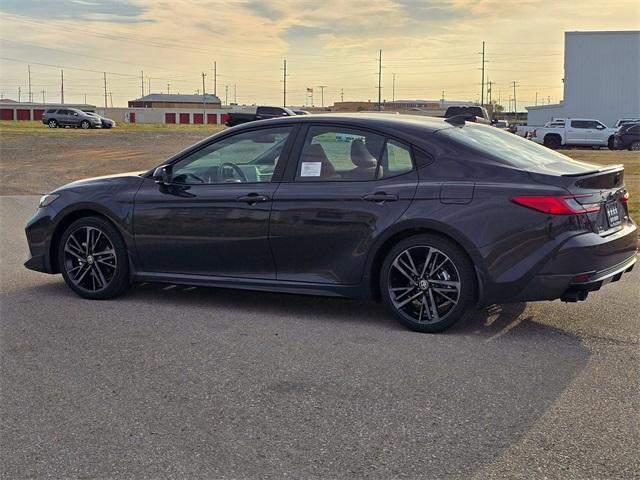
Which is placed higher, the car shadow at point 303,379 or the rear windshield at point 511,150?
the rear windshield at point 511,150

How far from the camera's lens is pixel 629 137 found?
3847cm

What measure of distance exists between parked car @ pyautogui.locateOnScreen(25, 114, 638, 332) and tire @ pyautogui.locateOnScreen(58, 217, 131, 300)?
11mm

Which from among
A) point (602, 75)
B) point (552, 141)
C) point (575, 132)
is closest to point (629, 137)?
point (575, 132)

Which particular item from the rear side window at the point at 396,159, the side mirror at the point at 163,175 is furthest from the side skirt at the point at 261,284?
the rear side window at the point at 396,159

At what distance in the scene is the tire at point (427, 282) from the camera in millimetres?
5680

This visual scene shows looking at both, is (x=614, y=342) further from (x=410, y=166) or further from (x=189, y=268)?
(x=189, y=268)

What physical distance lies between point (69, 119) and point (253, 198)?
188 feet

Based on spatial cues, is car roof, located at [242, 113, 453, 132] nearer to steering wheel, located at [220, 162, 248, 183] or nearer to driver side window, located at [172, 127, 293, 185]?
driver side window, located at [172, 127, 293, 185]

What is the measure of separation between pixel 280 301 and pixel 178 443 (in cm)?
307

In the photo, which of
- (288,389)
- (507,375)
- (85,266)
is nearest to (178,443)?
(288,389)

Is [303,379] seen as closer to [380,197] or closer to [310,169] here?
[380,197]

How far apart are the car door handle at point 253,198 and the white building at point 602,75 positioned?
58.6 m

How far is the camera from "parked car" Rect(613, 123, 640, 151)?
3834 cm

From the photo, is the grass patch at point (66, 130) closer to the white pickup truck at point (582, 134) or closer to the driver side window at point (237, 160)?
the white pickup truck at point (582, 134)
